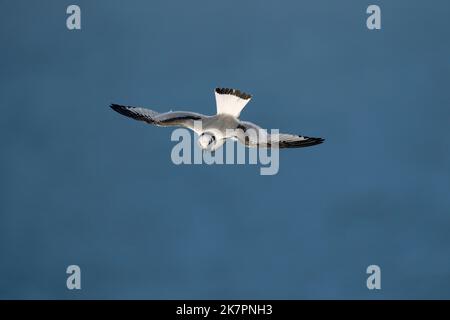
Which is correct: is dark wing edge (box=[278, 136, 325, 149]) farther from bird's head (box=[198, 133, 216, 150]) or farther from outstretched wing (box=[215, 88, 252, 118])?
bird's head (box=[198, 133, 216, 150])

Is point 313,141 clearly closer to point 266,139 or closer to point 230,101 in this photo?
point 266,139

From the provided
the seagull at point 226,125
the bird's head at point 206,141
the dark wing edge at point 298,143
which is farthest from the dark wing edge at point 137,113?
the dark wing edge at point 298,143

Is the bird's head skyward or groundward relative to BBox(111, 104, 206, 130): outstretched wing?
groundward

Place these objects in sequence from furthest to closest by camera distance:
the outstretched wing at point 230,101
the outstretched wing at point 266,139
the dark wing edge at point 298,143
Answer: the outstretched wing at point 230,101, the outstretched wing at point 266,139, the dark wing edge at point 298,143

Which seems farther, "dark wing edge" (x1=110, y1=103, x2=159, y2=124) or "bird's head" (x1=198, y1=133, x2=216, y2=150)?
"dark wing edge" (x1=110, y1=103, x2=159, y2=124)

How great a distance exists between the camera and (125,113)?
30953mm

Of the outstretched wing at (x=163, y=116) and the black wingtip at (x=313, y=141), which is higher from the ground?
the outstretched wing at (x=163, y=116)

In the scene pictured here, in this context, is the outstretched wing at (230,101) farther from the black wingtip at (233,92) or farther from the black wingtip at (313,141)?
the black wingtip at (313,141)

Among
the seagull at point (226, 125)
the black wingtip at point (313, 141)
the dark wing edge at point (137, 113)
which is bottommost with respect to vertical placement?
the black wingtip at point (313, 141)

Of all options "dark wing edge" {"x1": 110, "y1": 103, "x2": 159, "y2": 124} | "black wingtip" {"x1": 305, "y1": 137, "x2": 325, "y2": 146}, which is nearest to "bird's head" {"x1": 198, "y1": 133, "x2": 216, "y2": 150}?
"dark wing edge" {"x1": 110, "y1": 103, "x2": 159, "y2": 124}

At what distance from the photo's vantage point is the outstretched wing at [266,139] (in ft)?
94.7

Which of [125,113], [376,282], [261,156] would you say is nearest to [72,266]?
[125,113]

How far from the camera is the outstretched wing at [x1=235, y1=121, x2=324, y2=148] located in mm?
28859
